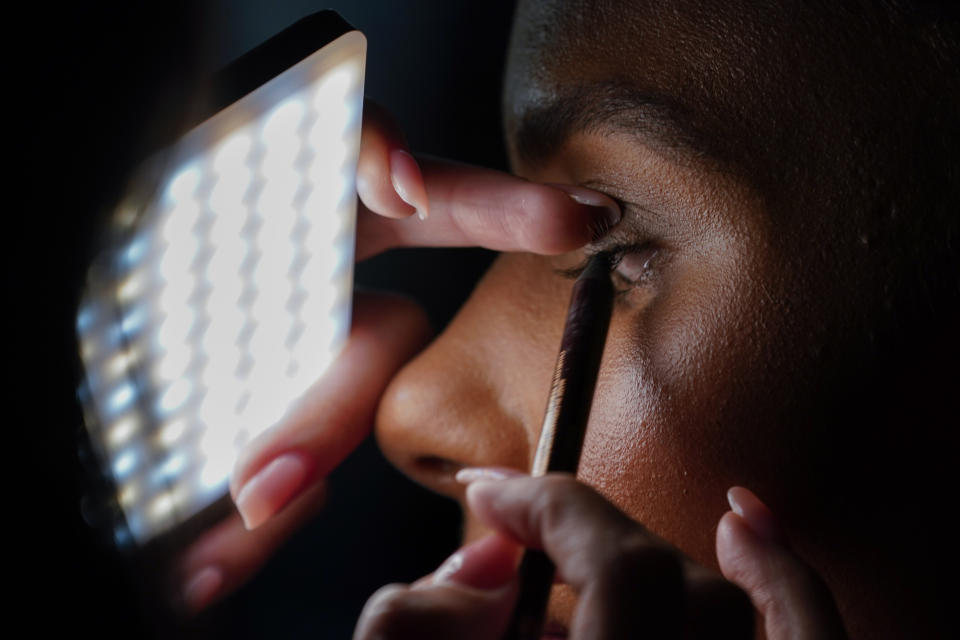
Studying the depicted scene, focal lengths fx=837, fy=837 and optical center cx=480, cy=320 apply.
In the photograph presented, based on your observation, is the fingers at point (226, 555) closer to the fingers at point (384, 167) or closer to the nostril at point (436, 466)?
the nostril at point (436, 466)

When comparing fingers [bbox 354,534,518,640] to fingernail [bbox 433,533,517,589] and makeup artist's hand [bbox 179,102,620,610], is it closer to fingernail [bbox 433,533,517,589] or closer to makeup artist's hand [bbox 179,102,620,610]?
fingernail [bbox 433,533,517,589]

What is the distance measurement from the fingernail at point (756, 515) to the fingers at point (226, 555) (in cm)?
41

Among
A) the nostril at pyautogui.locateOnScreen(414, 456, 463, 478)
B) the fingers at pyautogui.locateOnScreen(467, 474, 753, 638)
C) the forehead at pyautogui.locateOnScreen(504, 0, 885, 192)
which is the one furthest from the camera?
the nostril at pyautogui.locateOnScreen(414, 456, 463, 478)

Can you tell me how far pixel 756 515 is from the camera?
0.49 m

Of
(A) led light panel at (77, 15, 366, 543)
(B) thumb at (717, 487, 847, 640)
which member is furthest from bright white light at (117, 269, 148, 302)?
(B) thumb at (717, 487, 847, 640)

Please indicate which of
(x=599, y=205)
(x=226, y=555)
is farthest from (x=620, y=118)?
(x=226, y=555)

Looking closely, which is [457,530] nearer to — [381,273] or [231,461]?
[381,273]

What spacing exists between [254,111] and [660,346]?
0.28 m

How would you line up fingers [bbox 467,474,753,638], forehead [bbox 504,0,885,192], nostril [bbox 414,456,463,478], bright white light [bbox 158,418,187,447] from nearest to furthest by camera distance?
fingers [bbox 467,474,753,638] → forehead [bbox 504,0,885,192] → bright white light [bbox 158,418,187,447] → nostril [bbox 414,456,463,478]

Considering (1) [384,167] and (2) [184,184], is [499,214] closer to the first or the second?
(1) [384,167]

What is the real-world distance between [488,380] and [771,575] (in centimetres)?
25

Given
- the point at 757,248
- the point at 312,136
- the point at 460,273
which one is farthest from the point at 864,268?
the point at 460,273

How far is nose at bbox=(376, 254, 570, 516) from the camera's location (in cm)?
61

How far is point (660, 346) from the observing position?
523 mm
